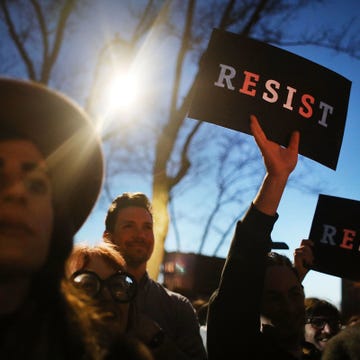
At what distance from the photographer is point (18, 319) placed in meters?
1.03

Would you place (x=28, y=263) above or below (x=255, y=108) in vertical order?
below

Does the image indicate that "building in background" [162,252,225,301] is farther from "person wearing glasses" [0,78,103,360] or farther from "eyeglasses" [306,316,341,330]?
"person wearing glasses" [0,78,103,360]

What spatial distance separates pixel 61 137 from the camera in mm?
1238

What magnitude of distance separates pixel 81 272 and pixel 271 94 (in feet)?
4.41

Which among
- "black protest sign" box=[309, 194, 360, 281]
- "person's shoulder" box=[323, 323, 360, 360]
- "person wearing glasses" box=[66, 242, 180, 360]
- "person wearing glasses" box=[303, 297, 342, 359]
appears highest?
"black protest sign" box=[309, 194, 360, 281]

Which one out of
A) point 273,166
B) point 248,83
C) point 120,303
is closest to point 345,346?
point 273,166

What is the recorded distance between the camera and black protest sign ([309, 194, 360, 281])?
124 inches

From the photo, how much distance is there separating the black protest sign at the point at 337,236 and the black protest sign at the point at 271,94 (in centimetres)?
108

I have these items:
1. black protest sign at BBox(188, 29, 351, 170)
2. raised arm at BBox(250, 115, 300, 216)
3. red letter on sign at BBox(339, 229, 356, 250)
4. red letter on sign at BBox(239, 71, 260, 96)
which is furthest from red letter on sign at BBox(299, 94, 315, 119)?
red letter on sign at BBox(339, 229, 356, 250)

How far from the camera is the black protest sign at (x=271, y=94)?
2129mm

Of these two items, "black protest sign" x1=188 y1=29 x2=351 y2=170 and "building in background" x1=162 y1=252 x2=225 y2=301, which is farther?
"building in background" x1=162 y1=252 x2=225 y2=301

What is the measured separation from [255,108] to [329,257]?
1589 mm

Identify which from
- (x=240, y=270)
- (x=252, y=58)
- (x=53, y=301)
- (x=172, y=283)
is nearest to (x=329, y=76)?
(x=252, y=58)

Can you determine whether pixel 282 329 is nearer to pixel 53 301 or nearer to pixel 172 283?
pixel 53 301
